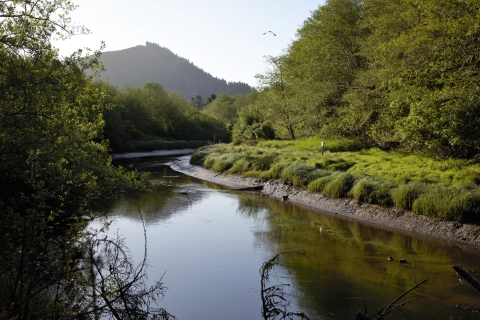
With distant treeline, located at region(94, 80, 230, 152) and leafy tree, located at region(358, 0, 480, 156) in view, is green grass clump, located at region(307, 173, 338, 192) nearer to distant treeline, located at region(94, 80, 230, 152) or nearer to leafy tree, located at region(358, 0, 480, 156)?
leafy tree, located at region(358, 0, 480, 156)

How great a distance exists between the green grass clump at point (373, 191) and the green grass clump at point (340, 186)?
0.65 m

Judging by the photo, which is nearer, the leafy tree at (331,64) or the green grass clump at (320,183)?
the green grass clump at (320,183)

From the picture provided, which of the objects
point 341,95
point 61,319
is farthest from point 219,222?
point 341,95

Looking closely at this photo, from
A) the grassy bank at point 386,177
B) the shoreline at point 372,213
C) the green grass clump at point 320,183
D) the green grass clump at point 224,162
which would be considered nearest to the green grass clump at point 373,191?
the grassy bank at point 386,177

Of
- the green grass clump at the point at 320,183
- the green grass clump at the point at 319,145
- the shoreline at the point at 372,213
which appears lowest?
the shoreline at the point at 372,213

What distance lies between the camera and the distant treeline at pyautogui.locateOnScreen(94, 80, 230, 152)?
59219mm

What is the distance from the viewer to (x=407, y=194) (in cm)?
1733

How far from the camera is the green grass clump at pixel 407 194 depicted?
1716cm

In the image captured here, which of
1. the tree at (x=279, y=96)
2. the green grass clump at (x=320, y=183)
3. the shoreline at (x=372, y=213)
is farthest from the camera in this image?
the tree at (x=279, y=96)

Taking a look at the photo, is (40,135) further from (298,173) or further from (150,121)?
(150,121)

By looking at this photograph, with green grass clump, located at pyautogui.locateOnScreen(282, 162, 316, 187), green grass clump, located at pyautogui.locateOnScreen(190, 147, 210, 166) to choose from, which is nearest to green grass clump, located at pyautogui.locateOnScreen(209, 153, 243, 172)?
green grass clump, located at pyautogui.locateOnScreen(190, 147, 210, 166)

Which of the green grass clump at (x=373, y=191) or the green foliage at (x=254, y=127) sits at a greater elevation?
the green foliage at (x=254, y=127)

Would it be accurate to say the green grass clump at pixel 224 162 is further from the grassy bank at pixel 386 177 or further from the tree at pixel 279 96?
the tree at pixel 279 96

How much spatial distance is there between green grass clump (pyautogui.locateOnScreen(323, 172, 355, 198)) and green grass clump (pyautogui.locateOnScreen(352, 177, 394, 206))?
0.65 metres
